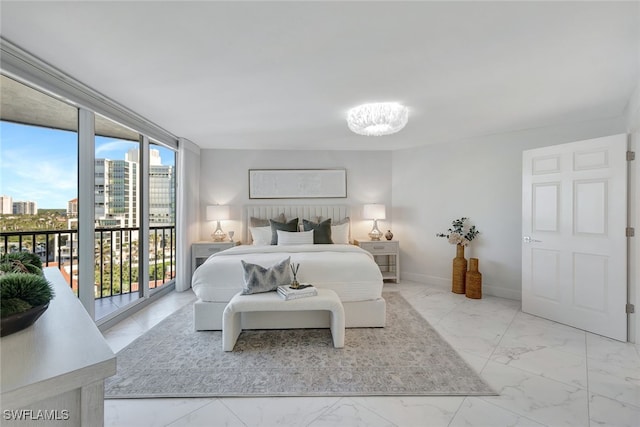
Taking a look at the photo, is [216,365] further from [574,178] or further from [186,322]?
[574,178]

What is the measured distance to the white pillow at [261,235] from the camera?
14.2 ft

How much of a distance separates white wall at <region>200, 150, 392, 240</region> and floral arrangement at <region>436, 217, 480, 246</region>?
109 centimetres

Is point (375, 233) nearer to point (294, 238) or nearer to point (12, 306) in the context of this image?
point (294, 238)

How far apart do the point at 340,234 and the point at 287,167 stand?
5.11ft

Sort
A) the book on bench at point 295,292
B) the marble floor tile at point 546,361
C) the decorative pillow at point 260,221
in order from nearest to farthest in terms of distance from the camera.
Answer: the marble floor tile at point 546,361 < the book on bench at point 295,292 < the decorative pillow at point 260,221

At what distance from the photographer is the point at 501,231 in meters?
3.89

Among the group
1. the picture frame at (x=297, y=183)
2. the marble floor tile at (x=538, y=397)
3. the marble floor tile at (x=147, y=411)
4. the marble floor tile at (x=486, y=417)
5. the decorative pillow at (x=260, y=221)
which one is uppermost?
the picture frame at (x=297, y=183)

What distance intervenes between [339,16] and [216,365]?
258 centimetres

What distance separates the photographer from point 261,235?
14.4 feet

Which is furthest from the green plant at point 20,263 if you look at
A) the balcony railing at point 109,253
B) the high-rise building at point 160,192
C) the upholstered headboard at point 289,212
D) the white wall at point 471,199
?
the white wall at point 471,199

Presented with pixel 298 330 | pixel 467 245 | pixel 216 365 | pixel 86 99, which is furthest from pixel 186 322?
pixel 467 245

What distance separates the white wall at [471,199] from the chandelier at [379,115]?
1.91 m

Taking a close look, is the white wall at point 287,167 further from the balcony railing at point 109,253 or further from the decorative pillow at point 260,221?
the balcony railing at point 109,253

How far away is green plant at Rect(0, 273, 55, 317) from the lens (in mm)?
789
